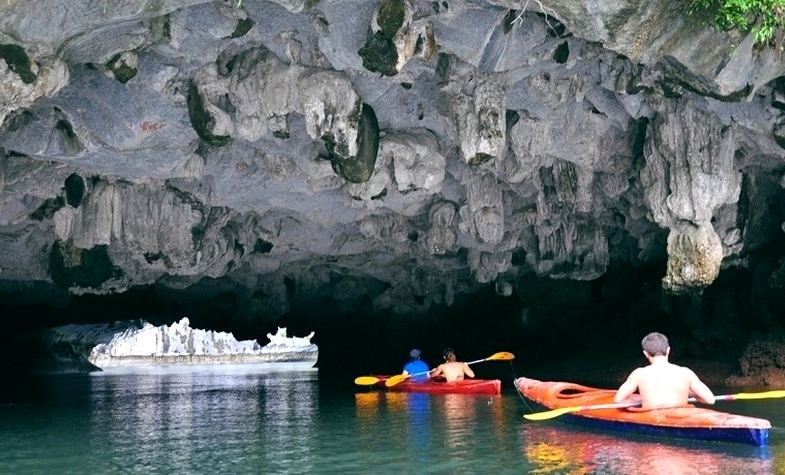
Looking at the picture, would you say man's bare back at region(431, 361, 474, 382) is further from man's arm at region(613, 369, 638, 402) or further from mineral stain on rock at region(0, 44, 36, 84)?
mineral stain on rock at region(0, 44, 36, 84)

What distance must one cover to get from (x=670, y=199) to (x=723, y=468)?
8.17 m

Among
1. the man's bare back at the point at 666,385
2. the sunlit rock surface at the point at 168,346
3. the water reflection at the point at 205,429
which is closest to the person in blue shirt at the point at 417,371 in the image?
the water reflection at the point at 205,429

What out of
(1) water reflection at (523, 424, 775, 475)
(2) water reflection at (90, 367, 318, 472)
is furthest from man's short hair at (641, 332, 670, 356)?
(2) water reflection at (90, 367, 318, 472)

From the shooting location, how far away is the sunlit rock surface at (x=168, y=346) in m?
47.3

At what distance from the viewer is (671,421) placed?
1047cm

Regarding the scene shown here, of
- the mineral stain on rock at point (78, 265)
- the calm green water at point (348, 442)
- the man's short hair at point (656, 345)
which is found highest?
the mineral stain on rock at point (78, 265)

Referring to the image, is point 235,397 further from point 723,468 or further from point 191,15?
point 723,468

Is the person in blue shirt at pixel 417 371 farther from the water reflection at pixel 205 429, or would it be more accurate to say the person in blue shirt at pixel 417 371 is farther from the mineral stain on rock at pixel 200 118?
the mineral stain on rock at pixel 200 118

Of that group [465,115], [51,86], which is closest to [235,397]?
[465,115]

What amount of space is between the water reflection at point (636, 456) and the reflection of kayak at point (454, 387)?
673cm

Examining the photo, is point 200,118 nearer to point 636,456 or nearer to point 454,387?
point 454,387

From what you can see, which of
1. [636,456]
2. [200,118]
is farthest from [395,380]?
[636,456]

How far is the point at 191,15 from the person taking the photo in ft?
39.3

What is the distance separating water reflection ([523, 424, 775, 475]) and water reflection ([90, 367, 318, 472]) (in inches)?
112
